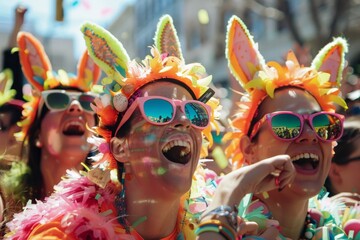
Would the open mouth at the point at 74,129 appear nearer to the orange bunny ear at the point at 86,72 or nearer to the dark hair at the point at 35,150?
the dark hair at the point at 35,150

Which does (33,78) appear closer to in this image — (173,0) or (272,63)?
(272,63)

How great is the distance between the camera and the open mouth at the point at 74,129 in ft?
11.2

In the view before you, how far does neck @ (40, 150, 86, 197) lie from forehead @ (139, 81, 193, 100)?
1226 mm

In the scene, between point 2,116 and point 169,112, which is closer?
point 169,112

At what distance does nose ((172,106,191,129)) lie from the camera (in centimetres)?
214

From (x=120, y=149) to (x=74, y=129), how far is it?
126 centimetres

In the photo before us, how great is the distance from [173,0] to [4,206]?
24554mm

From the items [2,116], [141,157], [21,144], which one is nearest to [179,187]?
[141,157]

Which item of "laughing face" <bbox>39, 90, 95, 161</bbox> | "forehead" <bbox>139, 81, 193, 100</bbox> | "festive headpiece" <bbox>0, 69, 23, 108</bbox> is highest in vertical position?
"forehead" <bbox>139, 81, 193, 100</bbox>

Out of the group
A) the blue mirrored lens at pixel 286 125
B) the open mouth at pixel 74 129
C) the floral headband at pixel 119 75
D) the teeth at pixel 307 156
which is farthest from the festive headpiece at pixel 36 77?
the teeth at pixel 307 156

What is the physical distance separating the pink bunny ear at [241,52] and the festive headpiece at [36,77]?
1169 millimetres

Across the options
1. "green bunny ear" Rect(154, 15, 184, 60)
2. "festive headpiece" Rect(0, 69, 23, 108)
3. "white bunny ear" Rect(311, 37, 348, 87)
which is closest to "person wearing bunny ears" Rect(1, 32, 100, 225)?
"festive headpiece" Rect(0, 69, 23, 108)

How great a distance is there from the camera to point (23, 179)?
3.32 metres

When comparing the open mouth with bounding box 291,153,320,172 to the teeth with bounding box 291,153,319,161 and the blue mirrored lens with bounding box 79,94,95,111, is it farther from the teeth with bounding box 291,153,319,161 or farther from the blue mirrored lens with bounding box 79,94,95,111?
the blue mirrored lens with bounding box 79,94,95,111
